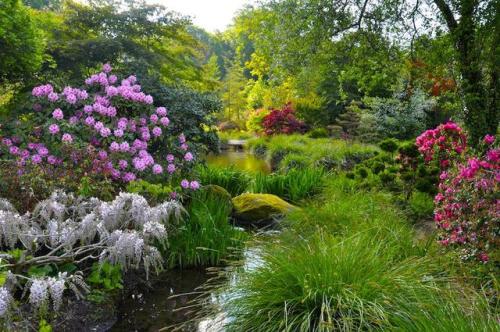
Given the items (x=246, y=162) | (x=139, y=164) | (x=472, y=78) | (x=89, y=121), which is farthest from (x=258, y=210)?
(x=246, y=162)

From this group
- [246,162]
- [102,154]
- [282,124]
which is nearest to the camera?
[102,154]

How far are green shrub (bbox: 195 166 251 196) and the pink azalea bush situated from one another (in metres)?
1.67

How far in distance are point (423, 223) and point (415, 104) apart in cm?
1090

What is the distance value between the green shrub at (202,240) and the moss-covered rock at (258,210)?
1061 mm

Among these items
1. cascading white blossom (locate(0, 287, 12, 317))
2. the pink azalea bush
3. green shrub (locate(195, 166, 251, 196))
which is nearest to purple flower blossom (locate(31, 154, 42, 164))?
the pink azalea bush

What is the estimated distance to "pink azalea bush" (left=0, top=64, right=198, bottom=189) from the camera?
15.7ft

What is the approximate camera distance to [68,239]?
3412mm

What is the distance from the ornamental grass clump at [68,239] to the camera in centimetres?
308

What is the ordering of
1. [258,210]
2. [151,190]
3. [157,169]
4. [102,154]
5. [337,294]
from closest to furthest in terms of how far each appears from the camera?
1. [337,294]
2. [151,190]
3. [102,154]
4. [157,169]
5. [258,210]

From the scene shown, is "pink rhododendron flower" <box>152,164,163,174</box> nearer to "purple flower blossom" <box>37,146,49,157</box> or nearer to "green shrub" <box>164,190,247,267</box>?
"green shrub" <box>164,190,247,267</box>

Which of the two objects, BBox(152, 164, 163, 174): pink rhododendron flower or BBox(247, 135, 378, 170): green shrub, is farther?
BBox(247, 135, 378, 170): green shrub

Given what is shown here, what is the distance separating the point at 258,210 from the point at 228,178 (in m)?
1.42

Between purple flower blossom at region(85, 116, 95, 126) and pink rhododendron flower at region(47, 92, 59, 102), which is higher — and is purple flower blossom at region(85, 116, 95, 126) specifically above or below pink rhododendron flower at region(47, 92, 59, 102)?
below

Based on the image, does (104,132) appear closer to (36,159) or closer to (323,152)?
(36,159)
